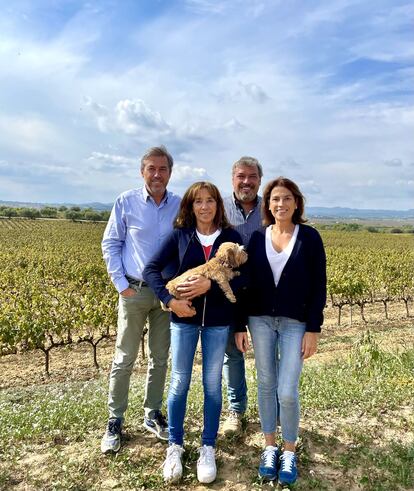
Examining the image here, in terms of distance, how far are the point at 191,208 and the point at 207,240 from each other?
0.97 ft

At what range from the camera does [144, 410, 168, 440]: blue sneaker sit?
12.1 ft

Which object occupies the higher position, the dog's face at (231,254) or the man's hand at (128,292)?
the dog's face at (231,254)

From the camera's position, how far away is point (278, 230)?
3.18 m

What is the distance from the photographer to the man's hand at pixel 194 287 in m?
2.97

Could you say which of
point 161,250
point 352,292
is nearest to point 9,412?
point 161,250

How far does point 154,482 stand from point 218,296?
152 cm

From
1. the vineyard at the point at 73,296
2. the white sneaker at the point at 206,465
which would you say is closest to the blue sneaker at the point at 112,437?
the white sneaker at the point at 206,465

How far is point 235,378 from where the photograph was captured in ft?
12.9

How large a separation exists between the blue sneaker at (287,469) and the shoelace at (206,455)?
54cm

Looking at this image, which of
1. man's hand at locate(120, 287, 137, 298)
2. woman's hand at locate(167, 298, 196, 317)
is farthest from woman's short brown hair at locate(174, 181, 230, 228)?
man's hand at locate(120, 287, 137, 298)

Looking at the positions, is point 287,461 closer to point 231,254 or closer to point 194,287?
point 194,287

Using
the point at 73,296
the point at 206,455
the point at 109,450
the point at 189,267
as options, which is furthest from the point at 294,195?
the point at 73,296

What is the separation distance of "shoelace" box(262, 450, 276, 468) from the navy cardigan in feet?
3.42

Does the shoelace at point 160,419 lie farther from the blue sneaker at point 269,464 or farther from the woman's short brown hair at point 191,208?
the woman's short brown hair at point 191,208
